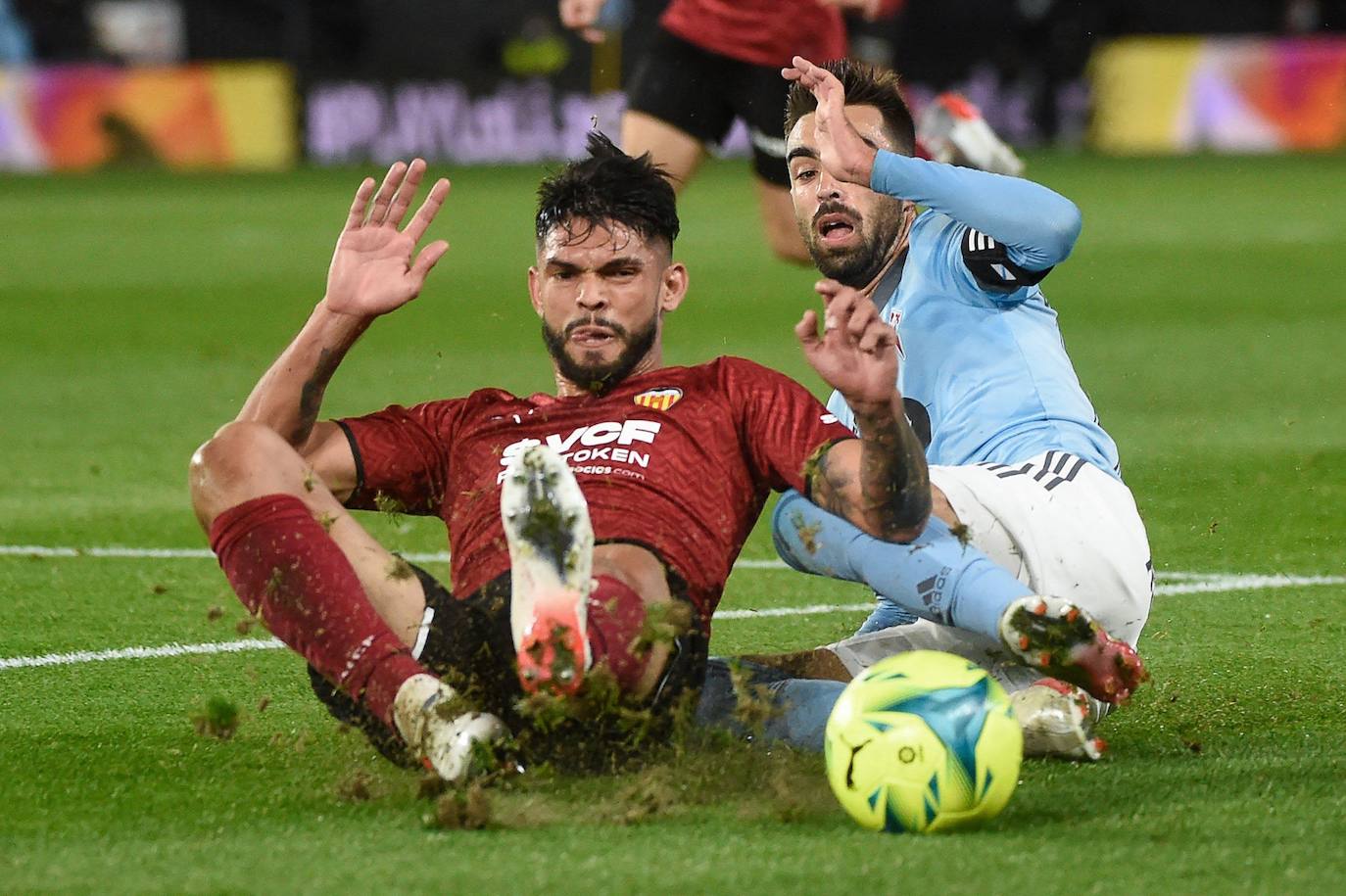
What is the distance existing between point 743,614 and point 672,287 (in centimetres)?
146

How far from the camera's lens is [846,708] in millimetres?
3734

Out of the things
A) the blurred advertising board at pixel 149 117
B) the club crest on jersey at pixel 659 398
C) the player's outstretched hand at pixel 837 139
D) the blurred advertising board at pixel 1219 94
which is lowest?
the blurred advertising board at pixel 149 117

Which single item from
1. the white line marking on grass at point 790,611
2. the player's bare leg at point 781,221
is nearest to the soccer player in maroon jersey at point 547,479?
the white line marking on grass at point 790,611

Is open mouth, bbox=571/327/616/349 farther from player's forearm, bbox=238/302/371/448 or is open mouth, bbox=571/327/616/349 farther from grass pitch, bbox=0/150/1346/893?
grass pitch, bbox=0/150/1346/893

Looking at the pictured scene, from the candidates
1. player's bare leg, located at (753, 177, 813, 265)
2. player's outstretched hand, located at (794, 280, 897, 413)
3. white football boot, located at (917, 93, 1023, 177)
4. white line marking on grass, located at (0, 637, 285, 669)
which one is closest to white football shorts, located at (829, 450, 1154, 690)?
player's outstretched hand, located at (794, 280, 897, 413)

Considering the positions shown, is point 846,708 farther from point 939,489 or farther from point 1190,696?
point 1190,696

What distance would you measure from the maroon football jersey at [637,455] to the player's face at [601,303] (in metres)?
0.06

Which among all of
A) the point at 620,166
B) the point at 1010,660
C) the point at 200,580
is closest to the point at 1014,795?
the point at 1010,660

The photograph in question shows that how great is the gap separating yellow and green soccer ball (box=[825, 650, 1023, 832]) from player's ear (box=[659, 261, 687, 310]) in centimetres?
115

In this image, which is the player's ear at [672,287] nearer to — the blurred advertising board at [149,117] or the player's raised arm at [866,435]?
the player's raised arm at [866,435]

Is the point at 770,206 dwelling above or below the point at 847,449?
below

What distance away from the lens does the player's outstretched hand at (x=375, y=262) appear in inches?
178

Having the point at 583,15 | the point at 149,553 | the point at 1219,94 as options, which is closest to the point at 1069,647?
the point at 149,553

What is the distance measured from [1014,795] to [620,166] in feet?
5.20
